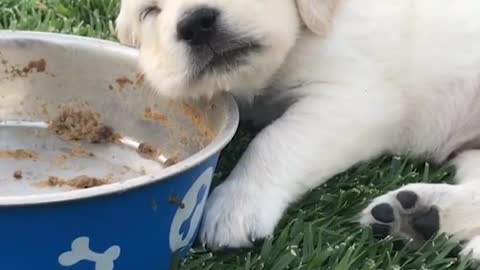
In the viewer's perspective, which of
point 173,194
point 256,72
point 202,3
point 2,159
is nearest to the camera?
point 173,194

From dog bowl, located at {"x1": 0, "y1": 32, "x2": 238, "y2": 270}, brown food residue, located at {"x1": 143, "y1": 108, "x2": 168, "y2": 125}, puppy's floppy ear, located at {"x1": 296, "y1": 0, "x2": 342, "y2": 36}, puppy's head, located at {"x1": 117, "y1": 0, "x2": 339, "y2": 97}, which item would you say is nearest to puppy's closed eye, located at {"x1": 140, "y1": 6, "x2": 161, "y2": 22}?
puppy's head, located at {"x1": 117, "y1": 0, "x2": 339, "y2": 97}

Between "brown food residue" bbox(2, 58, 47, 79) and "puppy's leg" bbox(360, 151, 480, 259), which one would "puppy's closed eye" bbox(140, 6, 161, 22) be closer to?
"brown food residue" bbox(2, 58, 47, 79)

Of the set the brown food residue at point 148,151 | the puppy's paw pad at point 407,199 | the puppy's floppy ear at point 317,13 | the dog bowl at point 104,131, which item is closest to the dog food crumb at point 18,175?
the dog bowl at point 104,131

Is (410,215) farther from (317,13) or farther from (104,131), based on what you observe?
(104,131)

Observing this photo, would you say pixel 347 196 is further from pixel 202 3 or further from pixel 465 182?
pixel 202 3

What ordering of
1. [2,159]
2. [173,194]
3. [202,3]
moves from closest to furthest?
[173,194] → [202,3] → [2,159]

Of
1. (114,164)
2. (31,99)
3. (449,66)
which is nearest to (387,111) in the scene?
(449,66)

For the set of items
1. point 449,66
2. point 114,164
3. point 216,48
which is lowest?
point 114,164
